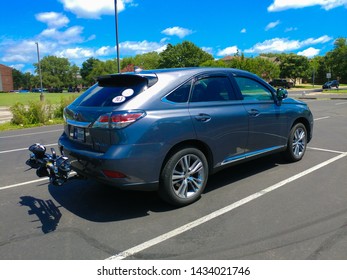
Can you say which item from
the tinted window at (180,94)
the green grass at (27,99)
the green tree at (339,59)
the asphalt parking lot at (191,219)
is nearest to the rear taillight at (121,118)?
the tinted window at (180,94)

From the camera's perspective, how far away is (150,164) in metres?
3.62

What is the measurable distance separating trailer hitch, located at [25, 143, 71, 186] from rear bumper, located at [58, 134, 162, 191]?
0.23m

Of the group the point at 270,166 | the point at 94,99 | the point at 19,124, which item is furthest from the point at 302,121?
the point at 19,124

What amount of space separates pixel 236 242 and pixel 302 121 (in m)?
3.69

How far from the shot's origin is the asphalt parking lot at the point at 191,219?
305cm

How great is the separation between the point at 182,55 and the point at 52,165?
86925 mm

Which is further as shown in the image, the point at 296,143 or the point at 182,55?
the point at 182,55

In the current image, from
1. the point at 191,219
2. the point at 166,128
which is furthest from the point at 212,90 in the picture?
the point at 191,219

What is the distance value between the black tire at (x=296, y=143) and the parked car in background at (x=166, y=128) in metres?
0.96

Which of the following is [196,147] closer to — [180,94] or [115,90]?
[180,94]

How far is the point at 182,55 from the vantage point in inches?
3440

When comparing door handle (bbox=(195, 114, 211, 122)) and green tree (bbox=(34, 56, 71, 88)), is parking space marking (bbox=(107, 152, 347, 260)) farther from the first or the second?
green tree (bbox=(34, 56, 71, 88))

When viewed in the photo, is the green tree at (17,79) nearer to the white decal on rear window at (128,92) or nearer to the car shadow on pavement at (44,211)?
the car shadow on pavement at (44,211)

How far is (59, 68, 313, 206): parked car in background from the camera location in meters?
3.53
